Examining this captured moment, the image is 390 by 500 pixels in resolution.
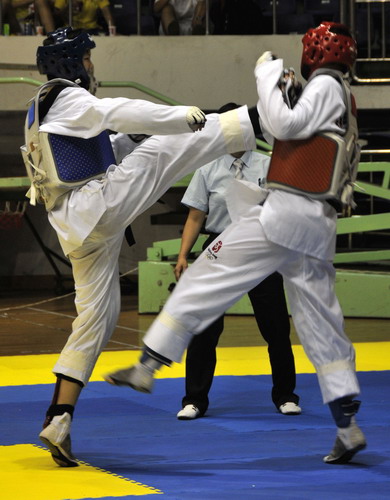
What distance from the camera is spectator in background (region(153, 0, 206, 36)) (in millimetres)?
13461


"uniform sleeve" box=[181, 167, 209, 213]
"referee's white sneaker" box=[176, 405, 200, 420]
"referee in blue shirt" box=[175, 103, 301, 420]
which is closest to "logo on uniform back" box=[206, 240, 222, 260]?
"referee in blue shirt" box=[175, 103, 301, 420]

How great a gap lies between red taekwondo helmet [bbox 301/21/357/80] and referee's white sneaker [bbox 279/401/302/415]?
2168 millimetres

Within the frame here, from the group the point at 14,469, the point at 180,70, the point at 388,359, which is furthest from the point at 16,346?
the point at 180,70

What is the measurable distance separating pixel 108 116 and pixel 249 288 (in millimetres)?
961

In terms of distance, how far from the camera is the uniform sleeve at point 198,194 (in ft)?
21.4

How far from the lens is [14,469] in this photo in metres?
4.82

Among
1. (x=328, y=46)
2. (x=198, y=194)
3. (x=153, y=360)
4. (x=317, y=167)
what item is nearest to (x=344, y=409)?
(x=153, y=360)

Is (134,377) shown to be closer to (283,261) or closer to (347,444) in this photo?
(283,261)

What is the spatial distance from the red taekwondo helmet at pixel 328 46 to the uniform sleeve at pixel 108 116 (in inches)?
25.9

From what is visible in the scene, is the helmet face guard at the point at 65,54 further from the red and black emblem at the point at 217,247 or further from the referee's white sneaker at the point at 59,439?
the referee's white sneaker at the point at 59,439

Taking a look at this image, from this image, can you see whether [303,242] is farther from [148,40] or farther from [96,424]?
[148,40]

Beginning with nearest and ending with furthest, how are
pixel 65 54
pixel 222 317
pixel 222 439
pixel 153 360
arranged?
pixel 153 360, pixel 65 54, pixel 222 439, pixel 222 317

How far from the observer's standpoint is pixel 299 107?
452 cm

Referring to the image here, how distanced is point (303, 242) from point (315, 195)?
209mm
